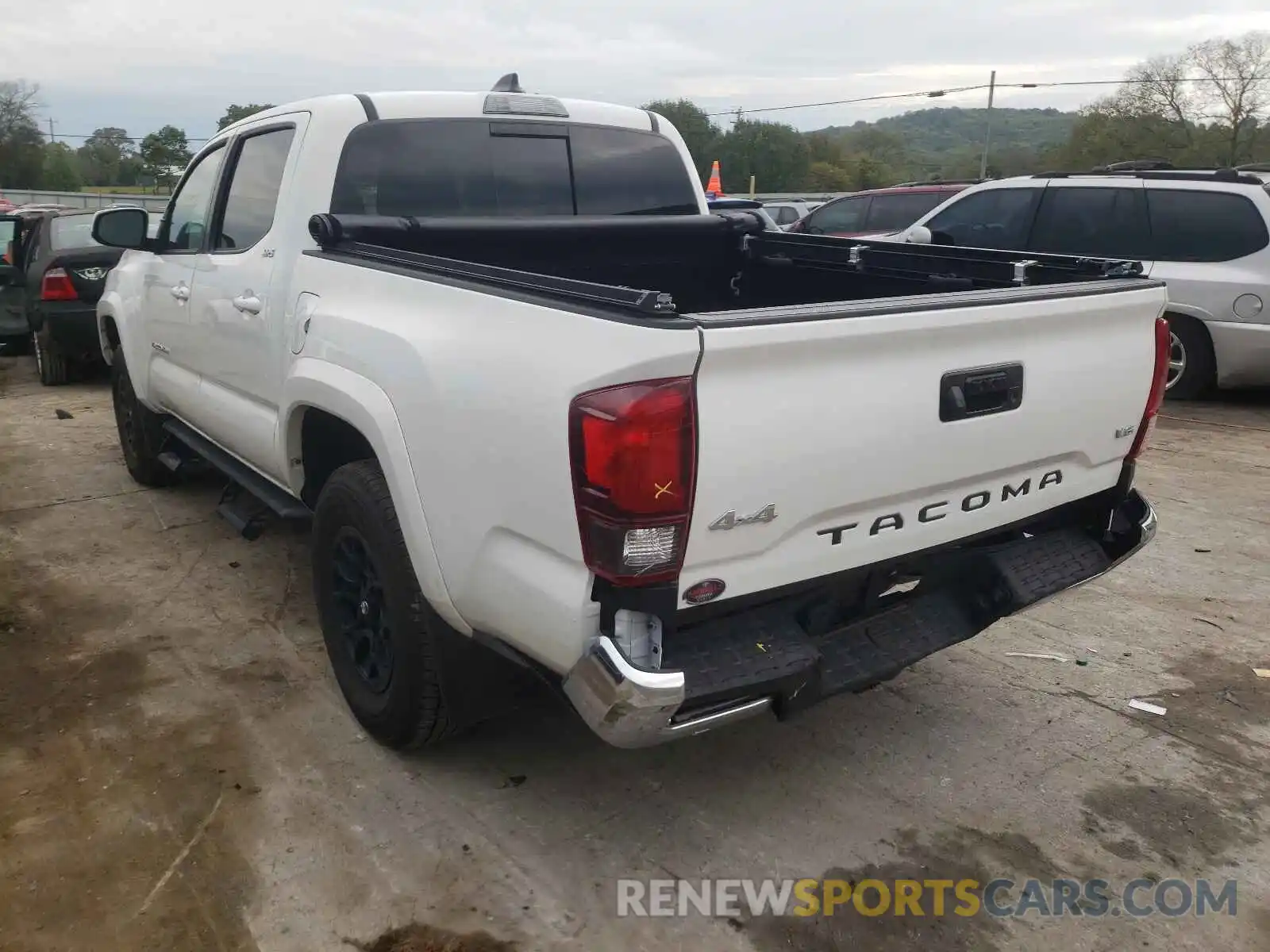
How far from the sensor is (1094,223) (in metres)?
8.81

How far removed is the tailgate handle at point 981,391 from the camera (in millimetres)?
2621

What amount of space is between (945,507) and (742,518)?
74 cm

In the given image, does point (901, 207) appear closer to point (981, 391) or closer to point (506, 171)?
point (506, 171)

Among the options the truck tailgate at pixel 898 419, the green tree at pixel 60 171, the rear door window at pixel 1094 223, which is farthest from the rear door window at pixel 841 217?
the green tree at pixel 60 171

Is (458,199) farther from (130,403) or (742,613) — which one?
(130,403)

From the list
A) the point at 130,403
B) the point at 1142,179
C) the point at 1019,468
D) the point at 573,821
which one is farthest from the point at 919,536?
the point at 1142,179

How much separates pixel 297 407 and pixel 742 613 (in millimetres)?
1777

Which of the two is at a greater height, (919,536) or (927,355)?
(927,355)

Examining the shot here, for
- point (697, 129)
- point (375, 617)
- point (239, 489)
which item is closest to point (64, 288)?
point (239, 489)

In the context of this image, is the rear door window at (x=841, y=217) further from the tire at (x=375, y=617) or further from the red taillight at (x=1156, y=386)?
the tire at (x=375, y=617)

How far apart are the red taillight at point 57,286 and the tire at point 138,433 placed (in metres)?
3.34

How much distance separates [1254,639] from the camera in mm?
4262

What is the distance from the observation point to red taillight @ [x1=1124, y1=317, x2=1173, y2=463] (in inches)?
127

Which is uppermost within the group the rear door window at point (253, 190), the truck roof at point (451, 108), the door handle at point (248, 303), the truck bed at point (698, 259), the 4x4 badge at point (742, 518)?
the truck roof at point (451, 108)
